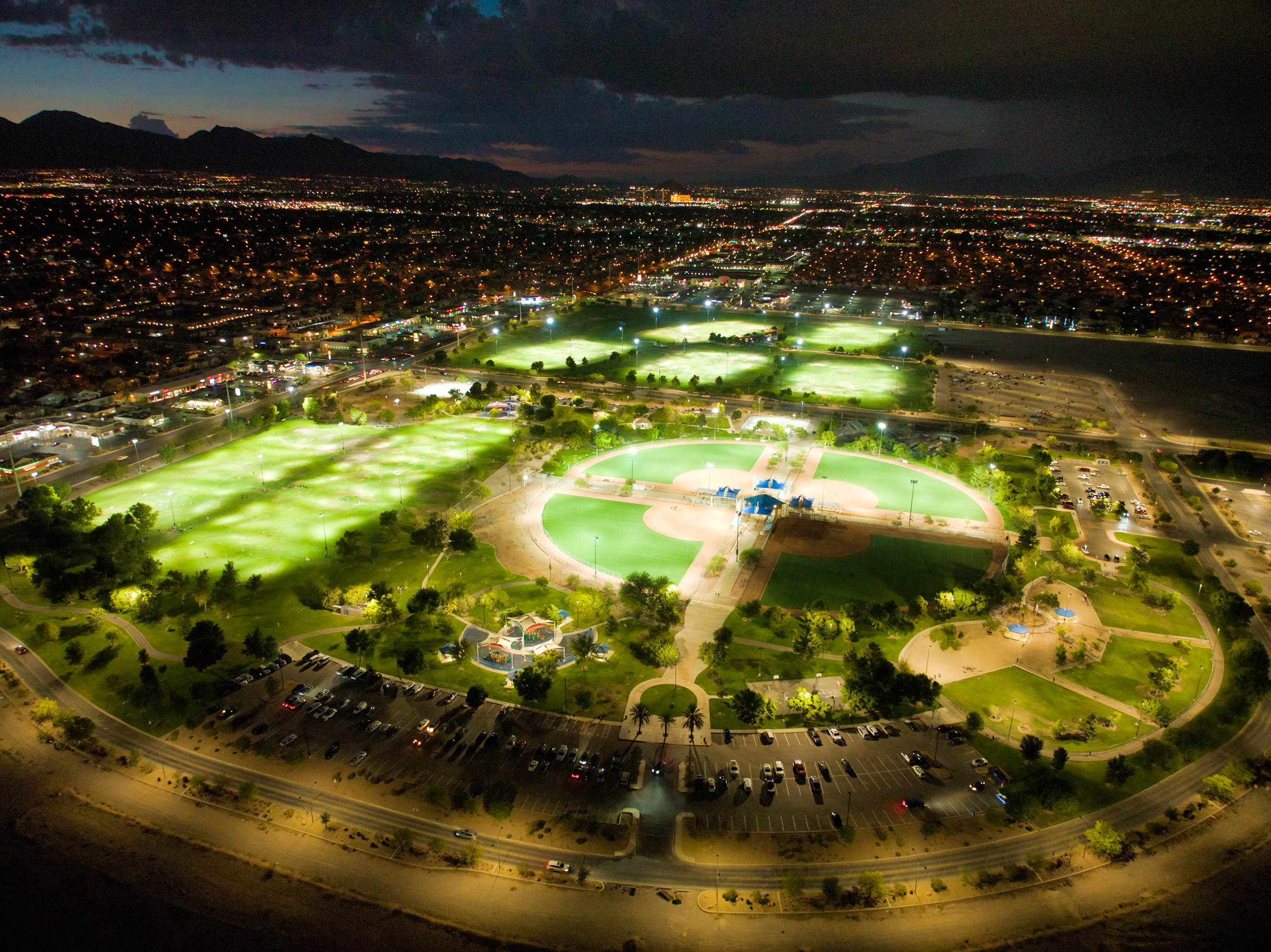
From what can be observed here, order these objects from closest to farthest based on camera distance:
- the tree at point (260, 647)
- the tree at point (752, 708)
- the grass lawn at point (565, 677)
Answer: the tree at point (752, 708) → the grass lawn at point (565, 677) → the tree at point (260, 647)

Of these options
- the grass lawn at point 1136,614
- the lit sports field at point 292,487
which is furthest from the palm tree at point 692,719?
the lit sports field at point 292,487

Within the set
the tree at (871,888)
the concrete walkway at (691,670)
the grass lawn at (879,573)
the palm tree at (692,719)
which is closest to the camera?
the tree at (871,888)

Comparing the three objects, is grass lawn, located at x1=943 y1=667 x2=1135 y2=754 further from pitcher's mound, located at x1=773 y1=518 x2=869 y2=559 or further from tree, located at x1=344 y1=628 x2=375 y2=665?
tree, located at x1=344 y1=628 x2=375 y2=665

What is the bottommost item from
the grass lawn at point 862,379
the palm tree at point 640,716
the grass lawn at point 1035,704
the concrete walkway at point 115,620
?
the grass lawn at point 1035,704

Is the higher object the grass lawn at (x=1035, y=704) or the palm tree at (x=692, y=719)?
the palm tree at (x=692, y=719)

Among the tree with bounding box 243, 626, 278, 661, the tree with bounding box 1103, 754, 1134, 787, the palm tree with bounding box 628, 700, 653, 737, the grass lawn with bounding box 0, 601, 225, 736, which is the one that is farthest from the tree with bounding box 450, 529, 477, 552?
the tree with bounding box 1103, 754, 1134, 787

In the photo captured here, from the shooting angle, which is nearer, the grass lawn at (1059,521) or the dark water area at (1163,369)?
the grass lawn at (1059,521)

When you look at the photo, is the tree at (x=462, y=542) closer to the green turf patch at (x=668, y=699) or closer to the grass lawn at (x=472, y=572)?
the grass lawn at (x=472, y=572)
